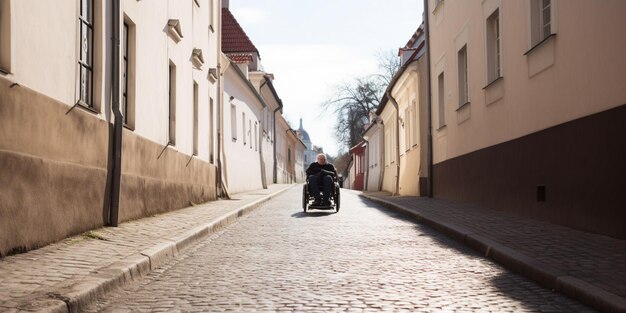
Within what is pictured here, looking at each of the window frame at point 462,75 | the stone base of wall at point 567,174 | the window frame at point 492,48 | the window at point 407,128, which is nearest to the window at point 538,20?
the stone base of wall at point 567,174

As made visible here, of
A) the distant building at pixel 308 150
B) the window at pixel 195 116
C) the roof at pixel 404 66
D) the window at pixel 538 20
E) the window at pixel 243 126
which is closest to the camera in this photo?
the window at pixel 538 20

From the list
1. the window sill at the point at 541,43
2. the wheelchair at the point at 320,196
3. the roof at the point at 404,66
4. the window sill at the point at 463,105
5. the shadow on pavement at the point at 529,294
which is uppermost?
the roof at the point at 404,66

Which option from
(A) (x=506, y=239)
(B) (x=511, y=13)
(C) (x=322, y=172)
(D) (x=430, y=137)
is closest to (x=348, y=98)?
(D) (x=430, y=137)

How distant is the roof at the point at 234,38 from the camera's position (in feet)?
117

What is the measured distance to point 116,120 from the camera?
10.0 metres

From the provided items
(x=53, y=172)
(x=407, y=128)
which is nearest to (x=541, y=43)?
(x=53, y=172)

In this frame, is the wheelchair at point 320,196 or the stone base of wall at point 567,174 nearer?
the stone base of wall at point 567,174

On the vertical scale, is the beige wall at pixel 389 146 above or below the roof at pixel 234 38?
below

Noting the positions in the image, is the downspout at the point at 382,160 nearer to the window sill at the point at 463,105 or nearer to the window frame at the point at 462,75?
the window frame at the point at 462,75

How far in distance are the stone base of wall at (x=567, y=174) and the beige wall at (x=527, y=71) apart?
0.20 m

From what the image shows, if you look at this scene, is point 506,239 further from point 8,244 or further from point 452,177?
point 452,177

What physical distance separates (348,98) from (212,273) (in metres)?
48.9

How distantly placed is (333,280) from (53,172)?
10.8ft

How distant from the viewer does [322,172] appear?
16203 millimetres
